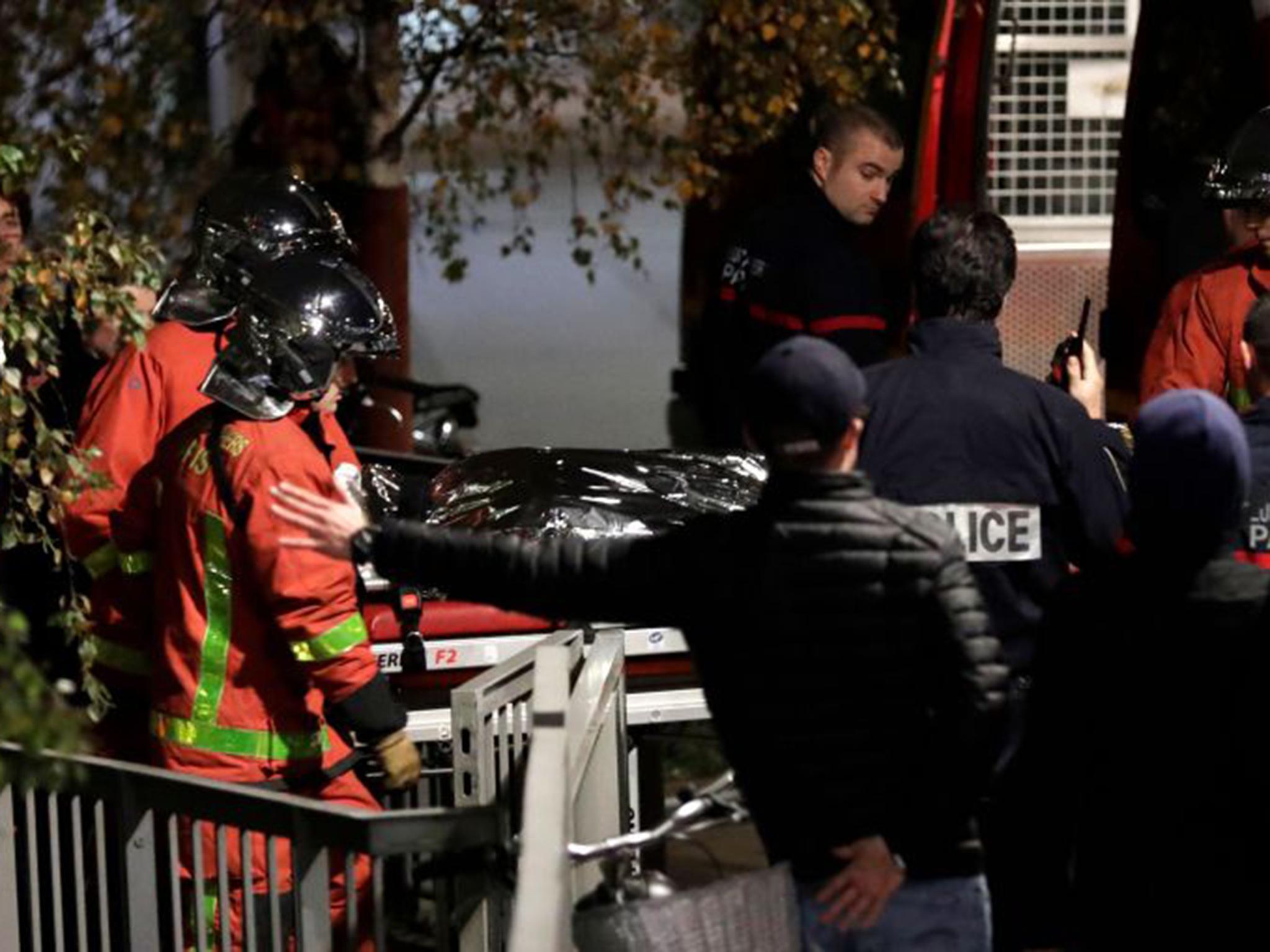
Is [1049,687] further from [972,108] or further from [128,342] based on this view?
[972,108]

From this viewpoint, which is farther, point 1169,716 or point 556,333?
point 556,333

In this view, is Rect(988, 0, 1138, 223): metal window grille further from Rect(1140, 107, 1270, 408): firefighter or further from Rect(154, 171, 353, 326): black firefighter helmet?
Rect(154, 171, 353, 326): black firefighter helmet

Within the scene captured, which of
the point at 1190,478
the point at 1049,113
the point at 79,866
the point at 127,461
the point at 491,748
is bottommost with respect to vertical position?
the point at 79,866

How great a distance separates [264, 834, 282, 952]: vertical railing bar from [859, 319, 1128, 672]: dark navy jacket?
1.31 metres

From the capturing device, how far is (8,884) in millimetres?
5203

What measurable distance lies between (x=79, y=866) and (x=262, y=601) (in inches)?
25.8

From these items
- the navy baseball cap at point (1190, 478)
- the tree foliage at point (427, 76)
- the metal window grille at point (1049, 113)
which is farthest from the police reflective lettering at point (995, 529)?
the metal window grille at point (1049, 113)

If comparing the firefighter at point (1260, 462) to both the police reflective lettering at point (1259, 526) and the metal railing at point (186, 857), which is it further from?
the metal railing at point (186, 857)

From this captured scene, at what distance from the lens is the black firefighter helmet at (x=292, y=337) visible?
18.1ft

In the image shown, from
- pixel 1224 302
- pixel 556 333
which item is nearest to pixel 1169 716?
pixel 1224 302

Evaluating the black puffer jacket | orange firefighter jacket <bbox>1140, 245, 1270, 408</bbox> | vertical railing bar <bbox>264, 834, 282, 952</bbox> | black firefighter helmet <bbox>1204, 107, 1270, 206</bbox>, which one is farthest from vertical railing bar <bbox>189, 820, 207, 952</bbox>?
black firefighter helmet <bbox>1204, 107, 1270, 206</bbox>

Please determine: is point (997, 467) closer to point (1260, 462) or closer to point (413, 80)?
point (1260, 462)

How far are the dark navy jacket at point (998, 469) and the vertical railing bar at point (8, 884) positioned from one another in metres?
1.66

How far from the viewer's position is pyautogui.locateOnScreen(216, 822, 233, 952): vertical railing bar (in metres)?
4.74
